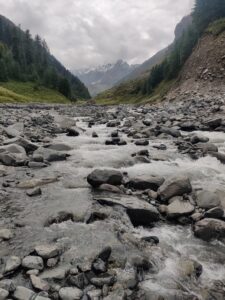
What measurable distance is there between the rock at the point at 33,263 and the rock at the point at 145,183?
631 cm

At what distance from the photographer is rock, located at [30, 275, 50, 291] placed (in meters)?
6.58

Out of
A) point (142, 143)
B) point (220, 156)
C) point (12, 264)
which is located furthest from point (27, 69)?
point (12, 264)

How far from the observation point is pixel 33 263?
7.36 m

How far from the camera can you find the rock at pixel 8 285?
6.49m

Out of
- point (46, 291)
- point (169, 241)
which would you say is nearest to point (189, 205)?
point (169, 241)

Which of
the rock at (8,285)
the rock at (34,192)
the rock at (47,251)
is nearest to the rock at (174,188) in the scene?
the rock at (34,192)

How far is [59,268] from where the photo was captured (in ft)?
23.9

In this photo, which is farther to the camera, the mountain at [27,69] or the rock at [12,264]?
the mountain at [27,69]

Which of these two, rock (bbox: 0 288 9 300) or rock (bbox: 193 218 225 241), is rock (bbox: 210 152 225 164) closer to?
rock (bbox: 193 218 225 241)

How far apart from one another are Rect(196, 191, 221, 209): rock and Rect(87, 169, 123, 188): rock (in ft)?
10.9

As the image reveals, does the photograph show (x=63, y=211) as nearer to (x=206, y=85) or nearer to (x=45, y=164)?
(x=45, y=164)

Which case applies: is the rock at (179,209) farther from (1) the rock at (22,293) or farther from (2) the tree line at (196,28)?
→ (2) the tree line at (196,28)

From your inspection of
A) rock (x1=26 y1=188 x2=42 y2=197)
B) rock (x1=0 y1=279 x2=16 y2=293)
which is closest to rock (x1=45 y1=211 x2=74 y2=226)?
rock (x1=26 y1=188 x2=42 y2=197)

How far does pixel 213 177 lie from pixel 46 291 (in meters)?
10.2
